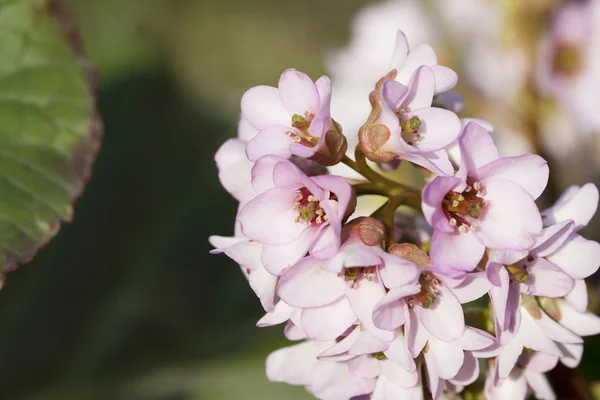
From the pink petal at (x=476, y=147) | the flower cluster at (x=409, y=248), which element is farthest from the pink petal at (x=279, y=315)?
the pink petal at (x=476, y=147)

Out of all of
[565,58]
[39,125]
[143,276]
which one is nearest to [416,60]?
[39,125]

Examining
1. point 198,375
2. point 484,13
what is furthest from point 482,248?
point 198,375

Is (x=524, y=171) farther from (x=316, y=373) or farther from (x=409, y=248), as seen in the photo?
(x=316, y=373)

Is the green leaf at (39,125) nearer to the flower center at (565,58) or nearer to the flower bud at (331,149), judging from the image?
the flower bud at (331,149)

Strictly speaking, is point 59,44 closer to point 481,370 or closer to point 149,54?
point 481,370

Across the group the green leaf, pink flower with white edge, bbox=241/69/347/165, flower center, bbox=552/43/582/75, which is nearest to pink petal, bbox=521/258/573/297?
pink flower with white edge, bbox=241/69/347/165

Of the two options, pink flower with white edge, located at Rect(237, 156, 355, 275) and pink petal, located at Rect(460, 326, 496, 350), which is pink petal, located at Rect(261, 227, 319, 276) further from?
pink petal, located at Rect(460, 326, 496, 350)
